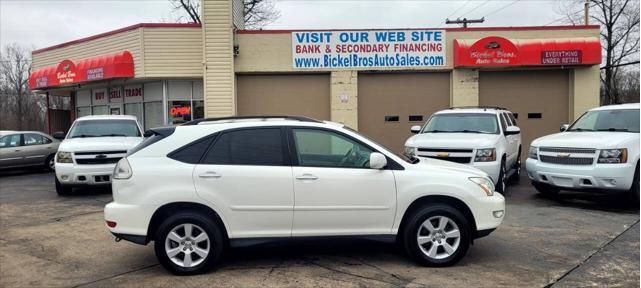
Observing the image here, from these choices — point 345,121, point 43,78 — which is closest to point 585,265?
point 345,121

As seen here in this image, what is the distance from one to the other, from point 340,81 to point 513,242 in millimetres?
10694

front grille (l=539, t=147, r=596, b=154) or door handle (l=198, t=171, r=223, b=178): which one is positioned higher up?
door handle (l=198, t=171, r=223, b=178)

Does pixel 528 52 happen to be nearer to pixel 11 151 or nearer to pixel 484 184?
pixel 484 184

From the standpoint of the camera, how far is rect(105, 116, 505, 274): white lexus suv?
525 centimetres

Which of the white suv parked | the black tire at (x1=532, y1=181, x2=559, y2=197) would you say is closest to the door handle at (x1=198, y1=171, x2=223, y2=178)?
the white suv parked

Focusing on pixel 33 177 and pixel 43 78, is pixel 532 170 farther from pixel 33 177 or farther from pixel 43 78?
pixel 43 78

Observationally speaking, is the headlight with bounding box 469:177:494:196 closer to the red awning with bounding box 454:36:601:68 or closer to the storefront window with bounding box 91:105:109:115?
the red awning with bounding box 454:36:601:68

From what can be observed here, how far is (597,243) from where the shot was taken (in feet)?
21.2

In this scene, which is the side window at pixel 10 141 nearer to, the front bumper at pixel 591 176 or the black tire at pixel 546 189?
the black tire at pixel 546 189

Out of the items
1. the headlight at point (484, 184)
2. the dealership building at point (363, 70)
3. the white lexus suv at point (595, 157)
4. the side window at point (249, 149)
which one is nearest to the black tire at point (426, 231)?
the headlight at point (484, 184)

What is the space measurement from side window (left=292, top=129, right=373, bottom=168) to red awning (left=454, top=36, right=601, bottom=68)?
→ 11.5 metres

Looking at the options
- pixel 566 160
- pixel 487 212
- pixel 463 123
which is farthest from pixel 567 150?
pixel 487 212

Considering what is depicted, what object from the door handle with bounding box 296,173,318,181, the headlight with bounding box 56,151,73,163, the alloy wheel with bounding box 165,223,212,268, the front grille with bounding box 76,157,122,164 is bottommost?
the alloy wheel with bounding box 165,223,212,268

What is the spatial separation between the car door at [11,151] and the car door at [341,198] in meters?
14.2
